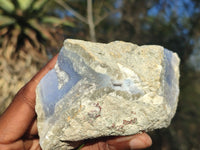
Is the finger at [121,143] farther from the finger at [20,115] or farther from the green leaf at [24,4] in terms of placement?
the green leaf at [24,4]

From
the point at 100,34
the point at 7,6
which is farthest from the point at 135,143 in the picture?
the point at 100,34

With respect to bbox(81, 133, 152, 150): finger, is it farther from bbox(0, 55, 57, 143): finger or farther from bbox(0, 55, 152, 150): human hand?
bbox(0, 55, 57, 143): finger

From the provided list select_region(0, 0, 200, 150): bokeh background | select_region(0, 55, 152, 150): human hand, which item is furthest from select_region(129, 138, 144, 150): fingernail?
select_region(0, 0, 200, 150): bokeh background

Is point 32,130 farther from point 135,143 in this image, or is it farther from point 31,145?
point 135,143

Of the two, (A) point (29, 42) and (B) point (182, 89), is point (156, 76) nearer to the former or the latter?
(A) point (29, 42)

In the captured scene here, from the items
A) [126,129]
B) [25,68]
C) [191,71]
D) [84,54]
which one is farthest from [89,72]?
[191,71]

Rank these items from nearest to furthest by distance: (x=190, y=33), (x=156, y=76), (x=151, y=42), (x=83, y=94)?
(x=83, y=94) < (x=156, y=76) < (x=151, y=42) < (x=190, y=33)
